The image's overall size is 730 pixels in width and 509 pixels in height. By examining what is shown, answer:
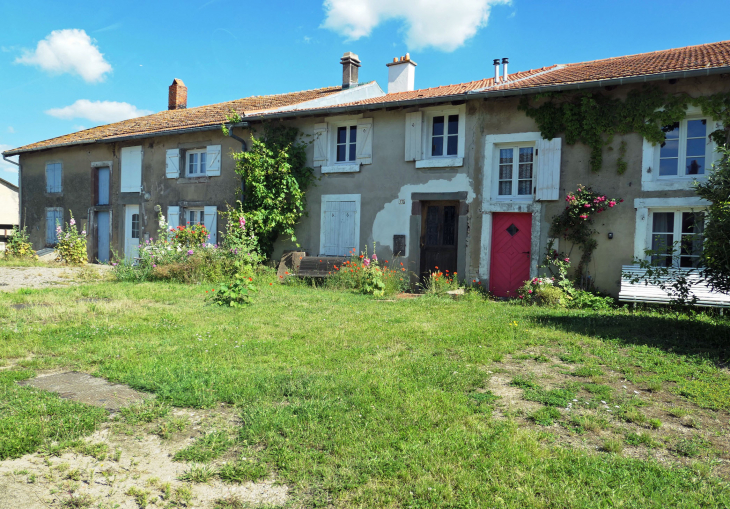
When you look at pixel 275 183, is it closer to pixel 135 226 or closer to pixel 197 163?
pixel 197 163

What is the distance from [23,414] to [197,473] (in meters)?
1.41

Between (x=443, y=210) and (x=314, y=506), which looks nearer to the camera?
(x=314, y=506)

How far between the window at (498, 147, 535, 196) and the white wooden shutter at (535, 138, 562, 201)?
1.03ft

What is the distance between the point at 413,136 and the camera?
11.2m

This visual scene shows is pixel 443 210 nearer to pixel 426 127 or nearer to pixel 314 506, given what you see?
pixel 426 127

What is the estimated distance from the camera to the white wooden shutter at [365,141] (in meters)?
11.9

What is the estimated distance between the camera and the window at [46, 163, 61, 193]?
712 inches

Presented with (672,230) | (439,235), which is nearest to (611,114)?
(672,230)

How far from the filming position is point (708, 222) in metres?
5.77

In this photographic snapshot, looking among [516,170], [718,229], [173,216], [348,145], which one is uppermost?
[348,145]

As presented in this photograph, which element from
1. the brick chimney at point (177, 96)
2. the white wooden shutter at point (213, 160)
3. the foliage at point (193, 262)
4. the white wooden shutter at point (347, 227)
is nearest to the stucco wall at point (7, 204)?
the brick chimney at point (177, 96)

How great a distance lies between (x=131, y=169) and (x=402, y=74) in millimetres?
9236

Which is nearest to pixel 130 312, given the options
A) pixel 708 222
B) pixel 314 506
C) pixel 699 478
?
pixel 314 506

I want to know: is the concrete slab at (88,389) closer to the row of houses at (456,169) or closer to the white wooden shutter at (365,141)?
the row of houses at (456,169)
